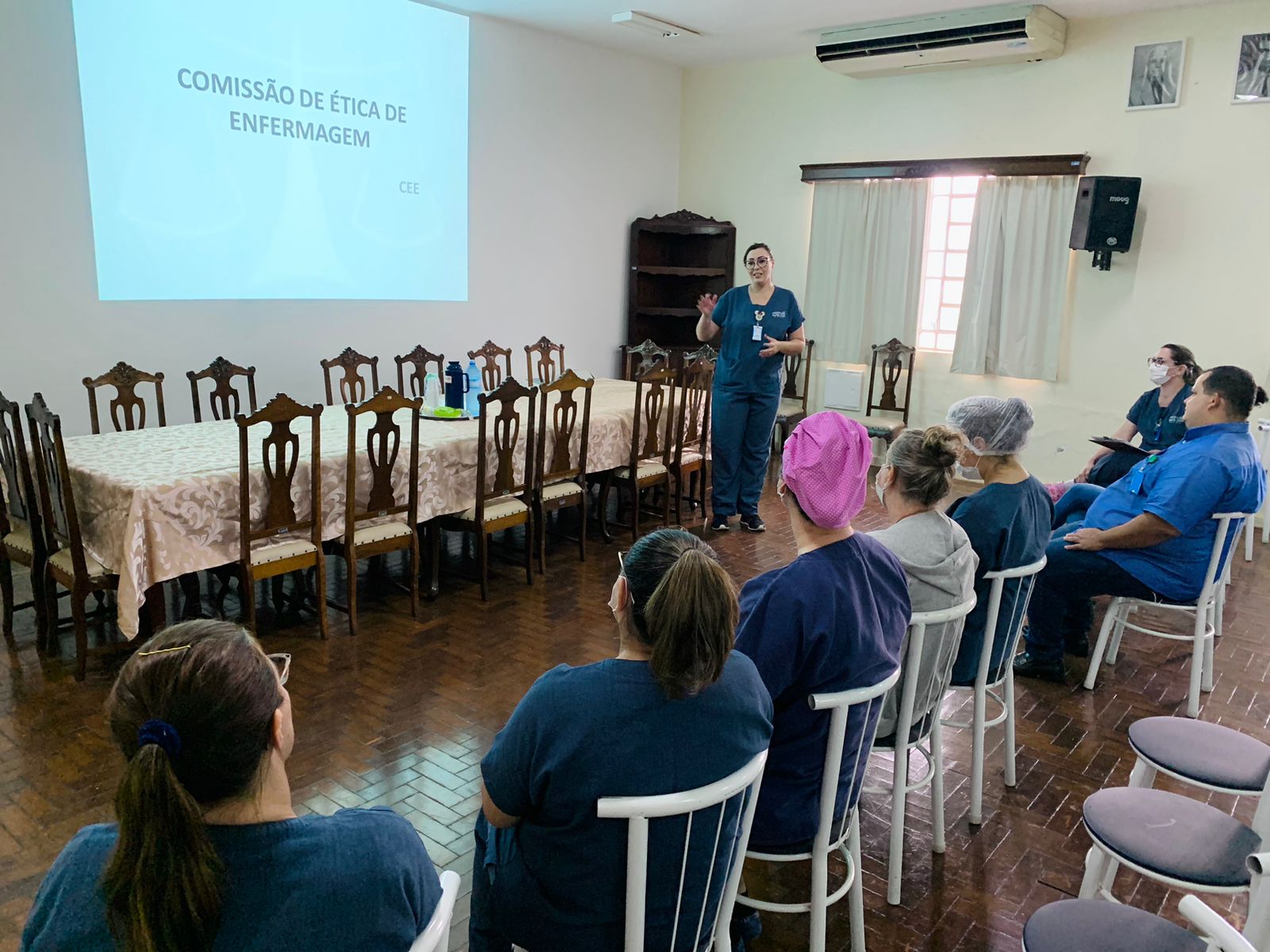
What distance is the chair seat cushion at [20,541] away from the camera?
133 inches

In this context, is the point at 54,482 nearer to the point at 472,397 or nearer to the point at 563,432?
the point at 472,397

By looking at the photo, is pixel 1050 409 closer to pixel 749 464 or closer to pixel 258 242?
pixel 749 464

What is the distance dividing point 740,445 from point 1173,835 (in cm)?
373

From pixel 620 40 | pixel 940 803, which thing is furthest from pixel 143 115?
pixel 940 803

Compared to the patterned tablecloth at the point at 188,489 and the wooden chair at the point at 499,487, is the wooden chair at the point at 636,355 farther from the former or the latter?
the patterned tablecloth at the point at 188,489

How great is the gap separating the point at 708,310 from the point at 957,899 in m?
3.80

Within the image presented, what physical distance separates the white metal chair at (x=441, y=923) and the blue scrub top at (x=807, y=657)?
0.77m

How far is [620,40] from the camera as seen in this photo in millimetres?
7043

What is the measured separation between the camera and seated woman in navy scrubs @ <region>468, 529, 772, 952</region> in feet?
4.24

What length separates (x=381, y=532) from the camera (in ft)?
12.4

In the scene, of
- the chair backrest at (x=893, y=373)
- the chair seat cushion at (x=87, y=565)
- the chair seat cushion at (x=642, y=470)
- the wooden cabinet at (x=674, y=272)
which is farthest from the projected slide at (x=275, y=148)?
the chair backrest at (x=893, y=373)

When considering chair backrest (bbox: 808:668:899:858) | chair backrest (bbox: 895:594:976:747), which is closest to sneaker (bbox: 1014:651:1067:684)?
chair backrest (bbox: 895:594:976:747)

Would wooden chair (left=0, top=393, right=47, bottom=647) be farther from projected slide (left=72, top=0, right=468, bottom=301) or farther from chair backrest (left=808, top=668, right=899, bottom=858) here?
chair backrest (left=808, top=668, right=899, bottom=858)

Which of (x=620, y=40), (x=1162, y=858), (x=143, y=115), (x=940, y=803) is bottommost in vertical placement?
(x=940, y=803)
